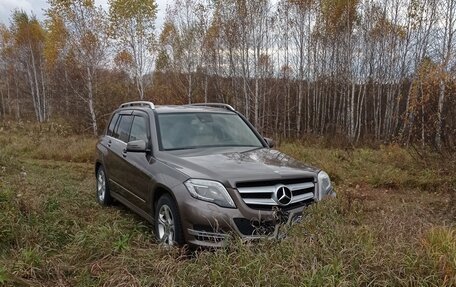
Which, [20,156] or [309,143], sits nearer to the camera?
[20,156]

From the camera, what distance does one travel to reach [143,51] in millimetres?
23375

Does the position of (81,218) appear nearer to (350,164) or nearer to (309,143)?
(350,164)

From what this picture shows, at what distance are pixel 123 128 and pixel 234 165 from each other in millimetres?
2923

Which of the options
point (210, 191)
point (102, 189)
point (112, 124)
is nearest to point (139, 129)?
point (112, 124)

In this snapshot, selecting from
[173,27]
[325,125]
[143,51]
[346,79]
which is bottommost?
[325,125]

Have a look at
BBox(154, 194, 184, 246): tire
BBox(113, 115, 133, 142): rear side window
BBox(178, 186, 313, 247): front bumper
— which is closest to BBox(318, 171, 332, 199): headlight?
BBox(178, 186, 313, 247): front bumper

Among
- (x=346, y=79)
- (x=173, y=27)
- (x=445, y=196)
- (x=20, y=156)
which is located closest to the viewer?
(x=445, y=196)

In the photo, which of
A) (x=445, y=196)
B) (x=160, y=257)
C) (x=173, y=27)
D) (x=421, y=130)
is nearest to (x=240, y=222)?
(x=160, y=257)

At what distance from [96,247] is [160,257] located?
2.72 ft

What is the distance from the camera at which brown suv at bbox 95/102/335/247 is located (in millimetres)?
3650

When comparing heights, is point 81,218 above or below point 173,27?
below

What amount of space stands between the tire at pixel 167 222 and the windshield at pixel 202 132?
88cm

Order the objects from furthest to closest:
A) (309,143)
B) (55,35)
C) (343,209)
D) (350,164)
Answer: (55,35) < (309,143) < (350,164) < (343,209)

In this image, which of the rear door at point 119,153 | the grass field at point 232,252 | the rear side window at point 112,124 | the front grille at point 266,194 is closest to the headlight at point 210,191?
the front grille at point 266,194
